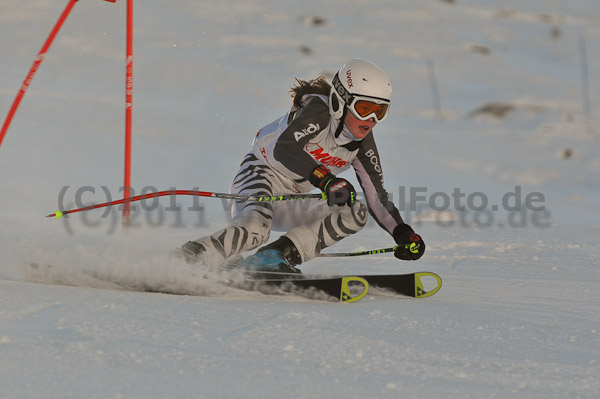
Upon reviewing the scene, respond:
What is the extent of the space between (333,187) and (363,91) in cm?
51

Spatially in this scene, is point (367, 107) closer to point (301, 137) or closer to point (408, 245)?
point (301, 137)

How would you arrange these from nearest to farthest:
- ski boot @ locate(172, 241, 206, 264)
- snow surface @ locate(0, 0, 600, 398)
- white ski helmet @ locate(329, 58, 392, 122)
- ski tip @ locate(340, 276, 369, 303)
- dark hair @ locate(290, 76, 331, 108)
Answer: snow surface @ locate(0, 0, 600, 398)
ski tip @ locate(340, 276, 369, 303)
ski boot @ locate(172, 241, 206, 264)
white ski helmet @ locate(329, 58, 392, 122)
dark hair @ locate(290, 76, 331, 108)

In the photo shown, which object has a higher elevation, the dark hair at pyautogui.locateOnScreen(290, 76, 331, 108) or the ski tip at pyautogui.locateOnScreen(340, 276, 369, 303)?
the dark hair at pyautogui.locateOnScreen(290, 76, 331, 108)

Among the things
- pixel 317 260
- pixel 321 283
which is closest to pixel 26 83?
pixel 317 260

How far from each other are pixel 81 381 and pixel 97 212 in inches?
175

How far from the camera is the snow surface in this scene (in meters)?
1.97

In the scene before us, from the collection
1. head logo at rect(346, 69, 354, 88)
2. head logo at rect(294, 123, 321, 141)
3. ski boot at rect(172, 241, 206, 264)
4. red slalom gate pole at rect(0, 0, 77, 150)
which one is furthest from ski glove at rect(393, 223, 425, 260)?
red slalom gate pole at rect(0, 0, 77, 150)

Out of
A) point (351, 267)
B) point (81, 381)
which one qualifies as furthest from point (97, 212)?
point (81, 381)

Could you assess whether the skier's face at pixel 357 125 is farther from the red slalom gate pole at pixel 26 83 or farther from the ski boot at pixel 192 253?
the red slalom gate pole at pixel 26 83

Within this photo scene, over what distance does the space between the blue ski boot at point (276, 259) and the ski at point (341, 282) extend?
0.14 meters

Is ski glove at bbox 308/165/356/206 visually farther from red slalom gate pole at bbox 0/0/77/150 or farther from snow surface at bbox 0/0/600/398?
red slalom gate pole at bbox 0/0/77/150

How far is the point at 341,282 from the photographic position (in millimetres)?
3025

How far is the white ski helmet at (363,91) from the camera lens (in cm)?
337

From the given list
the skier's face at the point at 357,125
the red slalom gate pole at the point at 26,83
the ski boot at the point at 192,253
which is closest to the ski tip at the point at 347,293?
the ski boot at the point at 192,253
